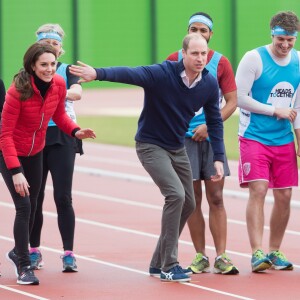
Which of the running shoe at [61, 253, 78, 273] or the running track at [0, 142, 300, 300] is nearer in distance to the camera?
the running track at [0, 142, 300, 300]

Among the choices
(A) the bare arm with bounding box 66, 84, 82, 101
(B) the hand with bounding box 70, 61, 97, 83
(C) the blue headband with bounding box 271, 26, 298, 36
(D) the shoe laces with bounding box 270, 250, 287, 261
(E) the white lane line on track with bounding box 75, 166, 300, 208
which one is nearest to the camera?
(B) the hand with bounding box 70, 61, 97, 83

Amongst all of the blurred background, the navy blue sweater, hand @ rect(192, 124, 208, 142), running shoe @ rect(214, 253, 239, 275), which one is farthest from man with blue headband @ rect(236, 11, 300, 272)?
the blurred background

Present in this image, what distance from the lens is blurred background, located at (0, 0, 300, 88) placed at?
42.2 meters

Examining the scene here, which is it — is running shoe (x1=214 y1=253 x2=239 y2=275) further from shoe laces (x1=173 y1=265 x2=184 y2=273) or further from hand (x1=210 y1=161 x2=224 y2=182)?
hand (x1=210 y1=161 x2=224 y2=182)

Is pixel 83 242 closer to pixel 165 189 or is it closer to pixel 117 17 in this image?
pixel 165 189

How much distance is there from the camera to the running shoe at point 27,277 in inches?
373

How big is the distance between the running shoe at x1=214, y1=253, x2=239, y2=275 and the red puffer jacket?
177cm

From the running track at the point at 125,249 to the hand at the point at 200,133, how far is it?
1187 millimetres

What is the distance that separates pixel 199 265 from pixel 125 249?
164 cm

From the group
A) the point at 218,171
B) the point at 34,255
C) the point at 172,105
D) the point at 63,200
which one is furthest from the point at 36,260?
the point at 172,105

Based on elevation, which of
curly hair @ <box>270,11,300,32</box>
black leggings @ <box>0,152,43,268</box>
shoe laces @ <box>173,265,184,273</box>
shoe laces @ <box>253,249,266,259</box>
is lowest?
shoe laces @ <box>173,265,184,273</box>

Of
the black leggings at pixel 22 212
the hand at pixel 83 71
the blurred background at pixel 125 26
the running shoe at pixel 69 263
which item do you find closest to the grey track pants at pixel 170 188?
the running shoe at pixel 69 263

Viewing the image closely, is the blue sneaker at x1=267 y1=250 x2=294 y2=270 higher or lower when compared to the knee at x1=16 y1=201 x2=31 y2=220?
lower

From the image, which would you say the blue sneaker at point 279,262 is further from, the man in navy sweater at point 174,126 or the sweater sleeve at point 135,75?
the sweater sleeve at point 135,75
